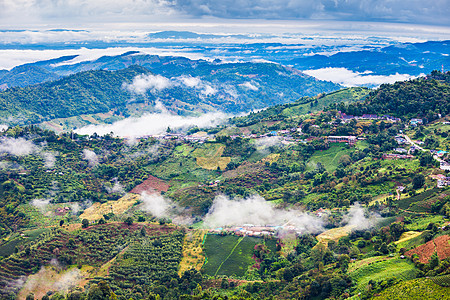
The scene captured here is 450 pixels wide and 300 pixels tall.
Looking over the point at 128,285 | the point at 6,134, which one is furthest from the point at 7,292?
the point at 6,134

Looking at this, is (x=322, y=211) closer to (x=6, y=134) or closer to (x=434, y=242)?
(x=434, y=242)

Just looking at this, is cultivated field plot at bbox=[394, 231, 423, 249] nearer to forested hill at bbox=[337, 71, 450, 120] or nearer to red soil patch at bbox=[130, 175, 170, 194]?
forested hill at bbox=[337, 71, 450, 120]

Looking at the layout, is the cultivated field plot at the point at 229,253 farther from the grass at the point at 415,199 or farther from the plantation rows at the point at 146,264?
the grass at the point at 415,199

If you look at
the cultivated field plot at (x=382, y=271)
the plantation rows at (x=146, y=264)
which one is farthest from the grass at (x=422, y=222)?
the plantation rows at (x=146, y=264)

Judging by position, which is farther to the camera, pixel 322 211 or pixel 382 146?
pixel 382 146

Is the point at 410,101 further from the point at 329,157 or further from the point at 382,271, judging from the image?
the point at 382,271

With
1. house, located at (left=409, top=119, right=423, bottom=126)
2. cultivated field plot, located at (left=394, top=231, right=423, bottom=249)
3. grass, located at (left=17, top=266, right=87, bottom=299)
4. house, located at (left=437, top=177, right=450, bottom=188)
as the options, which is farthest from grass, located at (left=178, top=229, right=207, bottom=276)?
house, located at (left=409, top=119, right=423, bottom=126)
